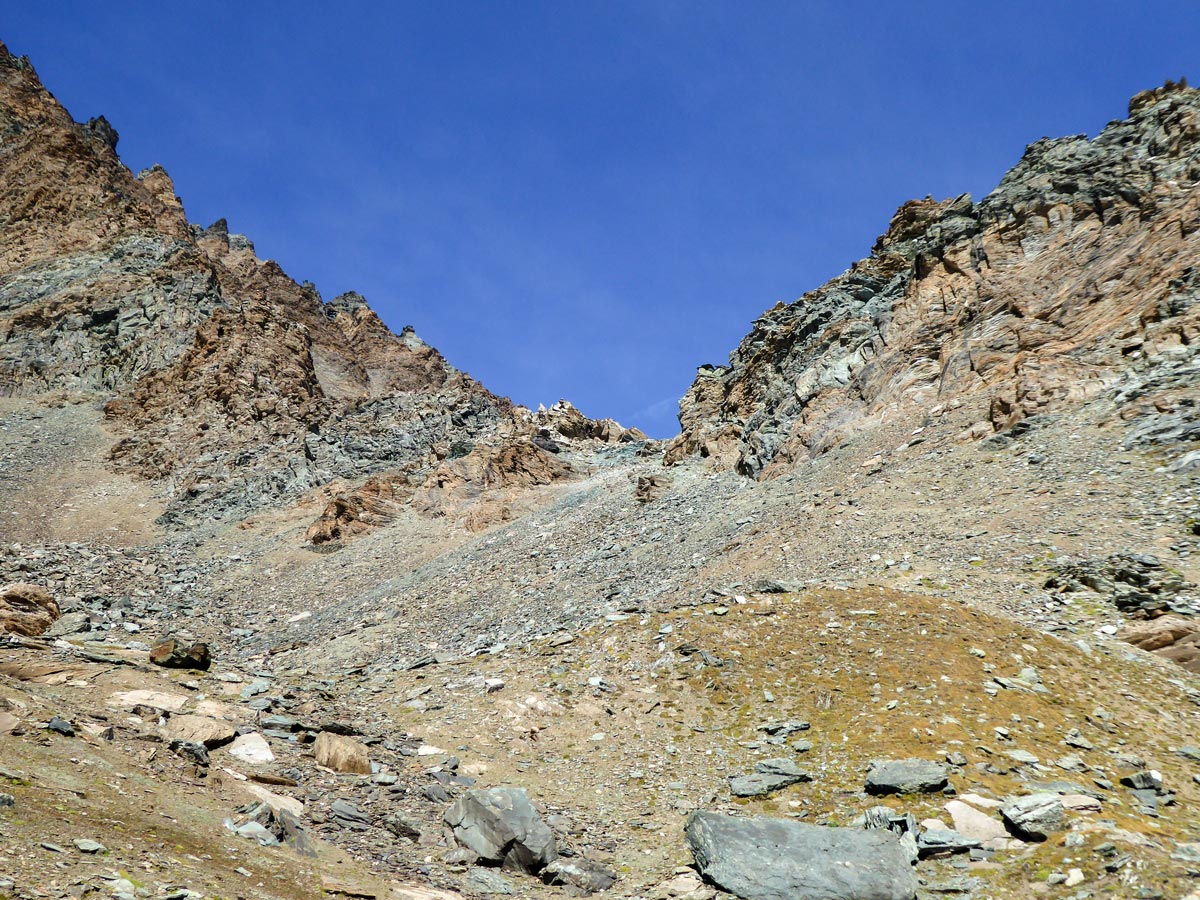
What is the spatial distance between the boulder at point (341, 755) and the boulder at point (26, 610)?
9.64 metres

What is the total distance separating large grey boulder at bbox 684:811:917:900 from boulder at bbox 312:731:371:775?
19.4 ft

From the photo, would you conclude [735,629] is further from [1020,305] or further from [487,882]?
[1020,305]

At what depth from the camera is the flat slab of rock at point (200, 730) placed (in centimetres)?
1259

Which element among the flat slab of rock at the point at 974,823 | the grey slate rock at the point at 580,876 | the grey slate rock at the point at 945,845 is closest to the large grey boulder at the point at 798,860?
the grey slate rock at the point at 945,845

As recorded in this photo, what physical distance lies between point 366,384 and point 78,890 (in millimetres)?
128340

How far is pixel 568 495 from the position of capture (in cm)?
5378

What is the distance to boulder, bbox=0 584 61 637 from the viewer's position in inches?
722

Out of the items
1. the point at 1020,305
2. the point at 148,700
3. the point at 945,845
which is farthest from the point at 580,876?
the point at 1020,305

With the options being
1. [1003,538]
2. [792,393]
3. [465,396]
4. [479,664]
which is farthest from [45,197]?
[1003,538]

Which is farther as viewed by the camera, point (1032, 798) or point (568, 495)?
point (568, 495)

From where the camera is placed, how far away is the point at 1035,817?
1002cm

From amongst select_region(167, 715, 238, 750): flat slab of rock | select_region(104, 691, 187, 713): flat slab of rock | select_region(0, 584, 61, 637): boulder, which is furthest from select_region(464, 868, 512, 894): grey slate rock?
select_region(0, 584, 61, 637): boulder

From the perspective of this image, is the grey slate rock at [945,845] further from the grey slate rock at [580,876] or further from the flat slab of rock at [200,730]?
the flat slab of rock at [200,730]

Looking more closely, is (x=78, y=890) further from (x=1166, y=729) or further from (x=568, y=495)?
(x=568, y=495)
